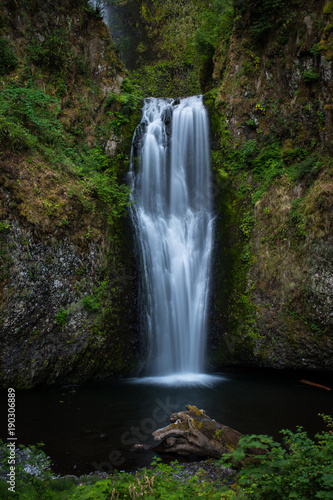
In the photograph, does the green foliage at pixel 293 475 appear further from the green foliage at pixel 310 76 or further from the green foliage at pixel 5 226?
the green foliage at pixel 310 76

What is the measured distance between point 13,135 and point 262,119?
7252 millimetres

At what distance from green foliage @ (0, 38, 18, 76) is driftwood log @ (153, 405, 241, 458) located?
10.4m

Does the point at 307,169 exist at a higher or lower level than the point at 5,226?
higher

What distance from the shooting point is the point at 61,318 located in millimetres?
7059

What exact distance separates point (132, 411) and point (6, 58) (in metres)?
10.4

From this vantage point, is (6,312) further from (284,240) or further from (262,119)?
(262,119)

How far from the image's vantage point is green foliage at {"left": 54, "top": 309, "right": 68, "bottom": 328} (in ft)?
23.0

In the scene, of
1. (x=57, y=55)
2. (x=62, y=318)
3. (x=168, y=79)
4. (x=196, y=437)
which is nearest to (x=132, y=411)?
(x=196, y=437)

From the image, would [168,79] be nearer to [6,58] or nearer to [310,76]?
[6,58]

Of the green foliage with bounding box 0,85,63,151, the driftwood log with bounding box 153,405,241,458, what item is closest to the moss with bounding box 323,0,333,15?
the green foliage with bounding box 0,85,63,151

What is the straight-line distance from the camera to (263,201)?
8891 mm

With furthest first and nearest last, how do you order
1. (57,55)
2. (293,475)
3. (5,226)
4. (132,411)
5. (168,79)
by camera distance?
(168,79)
(57,55)
(5,226)
(132,411)
(293,475)

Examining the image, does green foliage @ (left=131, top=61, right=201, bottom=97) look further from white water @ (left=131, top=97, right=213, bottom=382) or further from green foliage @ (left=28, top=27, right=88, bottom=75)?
green foliage @ (left=28, top=27, right=88, bottom=75)

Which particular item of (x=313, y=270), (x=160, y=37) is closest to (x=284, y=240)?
(x=313, y=270)
